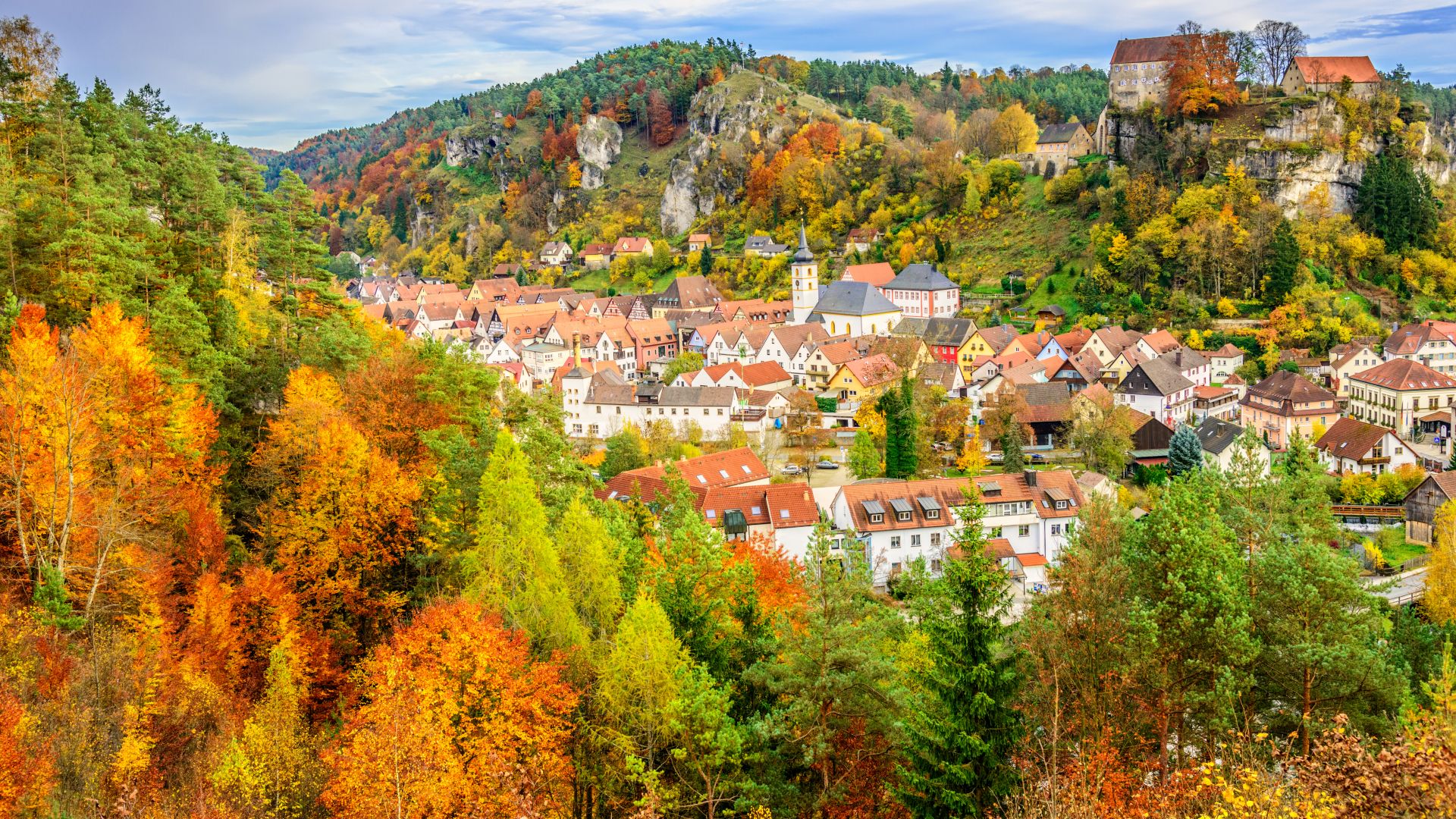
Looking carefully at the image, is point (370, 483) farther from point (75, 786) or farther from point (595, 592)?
point (75, 786)

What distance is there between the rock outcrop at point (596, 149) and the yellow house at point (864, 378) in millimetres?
69914

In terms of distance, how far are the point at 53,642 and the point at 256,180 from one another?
71.6 ft

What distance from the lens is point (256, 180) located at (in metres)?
34.7

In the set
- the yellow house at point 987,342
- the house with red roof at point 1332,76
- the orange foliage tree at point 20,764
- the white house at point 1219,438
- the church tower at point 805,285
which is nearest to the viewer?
the orange foliage tree at point 20,764

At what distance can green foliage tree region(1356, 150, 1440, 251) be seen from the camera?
6538 cm

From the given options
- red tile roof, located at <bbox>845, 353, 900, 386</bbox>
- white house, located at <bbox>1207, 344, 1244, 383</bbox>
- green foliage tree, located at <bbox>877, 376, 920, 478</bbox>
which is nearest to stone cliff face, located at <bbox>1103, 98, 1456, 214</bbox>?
white house, located at <bbox>1207, 344, 1244, 383</bbox>

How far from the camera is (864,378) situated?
5759 cm

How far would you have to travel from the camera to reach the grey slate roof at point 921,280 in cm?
7394

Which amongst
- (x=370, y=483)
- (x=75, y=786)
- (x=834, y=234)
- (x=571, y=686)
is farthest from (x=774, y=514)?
(x=834, y=234)

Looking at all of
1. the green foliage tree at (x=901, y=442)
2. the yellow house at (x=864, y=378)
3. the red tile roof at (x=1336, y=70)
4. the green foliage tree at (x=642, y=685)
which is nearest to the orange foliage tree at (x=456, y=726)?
the green foliage tree at (x=642, y=685)

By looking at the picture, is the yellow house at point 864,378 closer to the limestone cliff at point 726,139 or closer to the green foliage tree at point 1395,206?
the green foliage tree at point 1395,206

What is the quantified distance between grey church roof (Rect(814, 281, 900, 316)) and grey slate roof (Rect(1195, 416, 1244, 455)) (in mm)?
27997

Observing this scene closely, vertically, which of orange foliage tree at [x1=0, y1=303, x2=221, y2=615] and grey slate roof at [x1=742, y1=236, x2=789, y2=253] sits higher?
grey slate roof at [x1=742, y1=236, x2=789, y2=253]

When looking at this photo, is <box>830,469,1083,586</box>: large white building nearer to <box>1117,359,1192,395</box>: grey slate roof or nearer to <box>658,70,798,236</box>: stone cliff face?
<box>1117,359,1192,395</box>: grey slate roof
